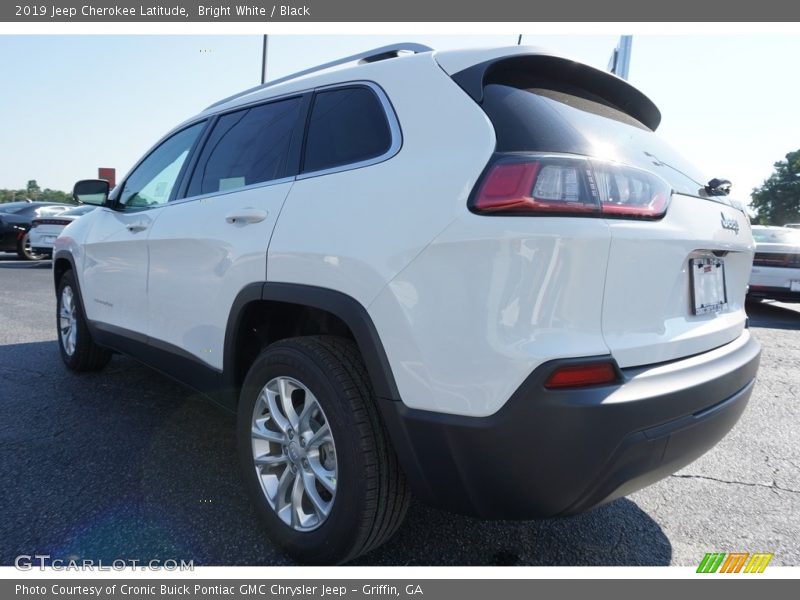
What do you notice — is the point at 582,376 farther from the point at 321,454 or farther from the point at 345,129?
the point at 345,129

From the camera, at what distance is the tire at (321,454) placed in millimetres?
1741

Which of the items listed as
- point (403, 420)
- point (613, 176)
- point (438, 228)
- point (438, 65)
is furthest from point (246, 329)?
point (613, 176)

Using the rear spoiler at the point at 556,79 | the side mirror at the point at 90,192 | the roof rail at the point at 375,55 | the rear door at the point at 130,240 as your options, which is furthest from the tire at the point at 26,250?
the rear spoiler at the point at 556,79

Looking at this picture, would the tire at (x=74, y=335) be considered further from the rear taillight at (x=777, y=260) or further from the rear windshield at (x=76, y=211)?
the rear windshield at (x=76, y=211)

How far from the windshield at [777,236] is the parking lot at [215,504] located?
17.4ft

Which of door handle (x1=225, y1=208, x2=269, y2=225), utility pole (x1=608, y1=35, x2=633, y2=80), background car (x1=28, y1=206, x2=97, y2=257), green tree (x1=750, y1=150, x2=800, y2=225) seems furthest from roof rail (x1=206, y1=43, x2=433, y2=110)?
green tree (x1=750, y1=150, x2=800, y2=225)

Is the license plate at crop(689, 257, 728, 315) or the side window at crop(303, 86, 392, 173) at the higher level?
the side window at crop(303, 86, 392, 173)

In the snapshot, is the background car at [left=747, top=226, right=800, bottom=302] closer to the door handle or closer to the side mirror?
the door handle

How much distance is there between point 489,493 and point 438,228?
76cm

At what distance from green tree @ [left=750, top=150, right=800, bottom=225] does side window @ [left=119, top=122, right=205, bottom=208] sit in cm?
7432

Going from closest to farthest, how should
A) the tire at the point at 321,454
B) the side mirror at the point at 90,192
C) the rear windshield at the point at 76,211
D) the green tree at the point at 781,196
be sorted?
the tire at the point at 321,454, the side mirror at the point at 90,192, the rear windshield at the point at 76,211, the green tree at the point at 781,196

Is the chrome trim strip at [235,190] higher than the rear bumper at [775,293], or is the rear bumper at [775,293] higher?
the chrome trim strip at [235,190]

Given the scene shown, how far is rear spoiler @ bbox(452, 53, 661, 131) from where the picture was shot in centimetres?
178

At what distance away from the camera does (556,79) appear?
6.41 ft
